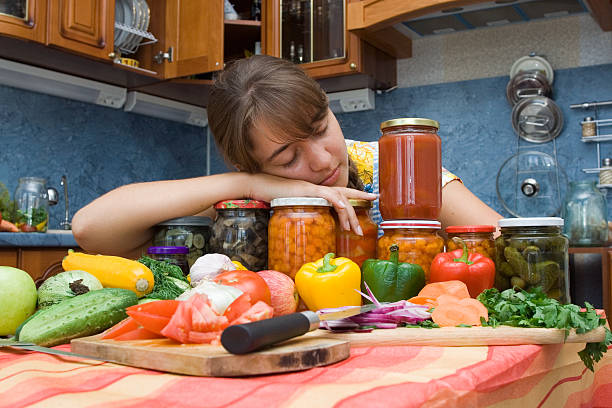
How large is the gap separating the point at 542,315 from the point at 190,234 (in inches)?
24.5

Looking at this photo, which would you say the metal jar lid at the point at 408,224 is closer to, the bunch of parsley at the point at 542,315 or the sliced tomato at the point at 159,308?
the bunch of parsley at the point at 542,315

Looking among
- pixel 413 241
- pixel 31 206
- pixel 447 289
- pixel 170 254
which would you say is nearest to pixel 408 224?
pixel 413 241

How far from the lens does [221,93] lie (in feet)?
3.46

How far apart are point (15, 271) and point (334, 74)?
2283 millimetres

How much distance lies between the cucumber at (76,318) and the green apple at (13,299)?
45 millimetres

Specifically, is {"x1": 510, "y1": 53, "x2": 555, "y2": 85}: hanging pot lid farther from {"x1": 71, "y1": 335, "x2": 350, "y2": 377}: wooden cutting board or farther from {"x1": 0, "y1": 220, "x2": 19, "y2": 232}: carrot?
{"x1": 71, "y1": 335, "x2": 350, "y2": 377}: wooden cutting board

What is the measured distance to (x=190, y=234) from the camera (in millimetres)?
1024

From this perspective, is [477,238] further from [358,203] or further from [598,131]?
[598,131]

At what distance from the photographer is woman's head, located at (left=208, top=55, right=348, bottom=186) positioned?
974 mm

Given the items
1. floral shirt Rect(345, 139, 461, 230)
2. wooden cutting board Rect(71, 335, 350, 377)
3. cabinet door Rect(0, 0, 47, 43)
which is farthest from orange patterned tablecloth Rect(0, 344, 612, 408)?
cabinet door Rect(0, 0, 47, 43)

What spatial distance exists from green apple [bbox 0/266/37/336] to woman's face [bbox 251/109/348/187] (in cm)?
47

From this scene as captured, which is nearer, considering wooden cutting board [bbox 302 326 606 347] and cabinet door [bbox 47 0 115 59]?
wooden cutting board [bbox 302 326 606 347]

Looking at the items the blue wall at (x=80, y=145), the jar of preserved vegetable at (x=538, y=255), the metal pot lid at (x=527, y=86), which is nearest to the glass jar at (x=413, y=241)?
the jar of preserved vegetable at (x=538, y=255)

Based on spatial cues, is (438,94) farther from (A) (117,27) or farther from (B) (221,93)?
(B) (221,93)
